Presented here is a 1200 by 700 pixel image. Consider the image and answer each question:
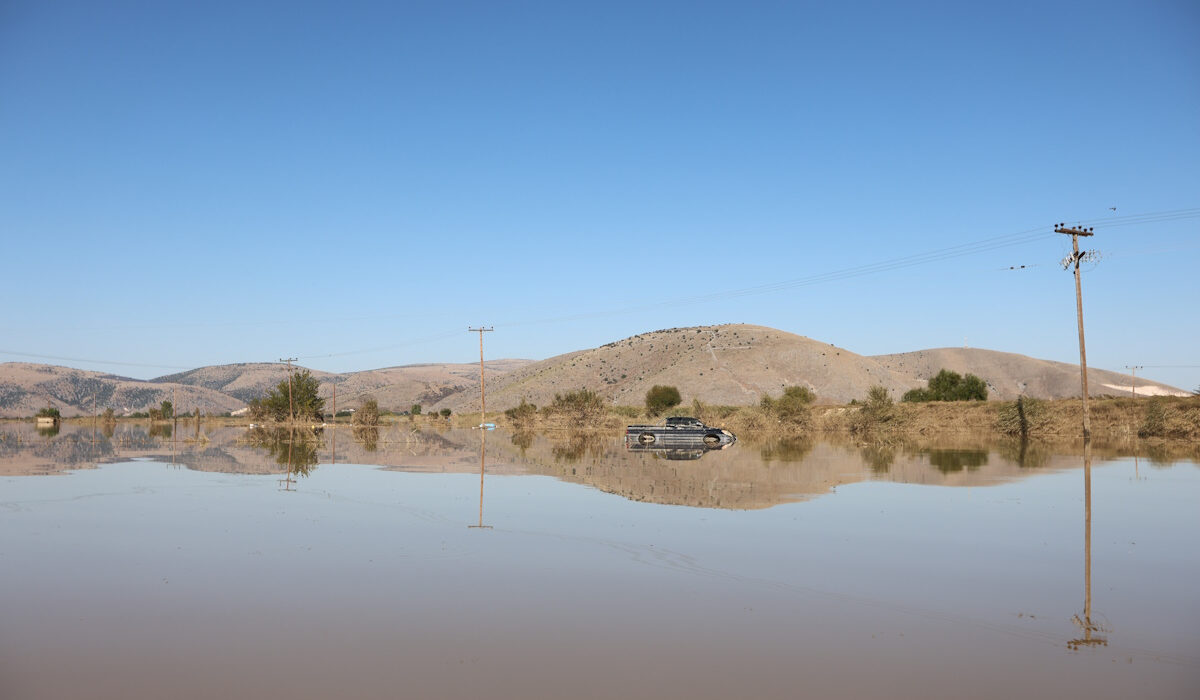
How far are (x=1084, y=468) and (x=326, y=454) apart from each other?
32.1 m

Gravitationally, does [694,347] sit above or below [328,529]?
above

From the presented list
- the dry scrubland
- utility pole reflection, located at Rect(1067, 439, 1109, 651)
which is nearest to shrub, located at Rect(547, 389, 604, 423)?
the dry scrubland

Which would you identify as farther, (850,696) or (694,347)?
(694,347)

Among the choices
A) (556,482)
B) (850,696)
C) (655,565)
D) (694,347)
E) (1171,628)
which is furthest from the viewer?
(694,347)

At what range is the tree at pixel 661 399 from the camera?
314 feet

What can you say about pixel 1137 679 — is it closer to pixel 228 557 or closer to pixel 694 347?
pixel 228 557

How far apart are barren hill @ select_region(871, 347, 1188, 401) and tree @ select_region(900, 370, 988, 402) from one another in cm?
7232

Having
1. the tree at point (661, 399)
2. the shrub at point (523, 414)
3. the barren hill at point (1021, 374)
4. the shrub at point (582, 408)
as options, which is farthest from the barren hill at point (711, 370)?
the shrub at point (582, 408)

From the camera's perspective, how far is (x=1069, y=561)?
498 inches

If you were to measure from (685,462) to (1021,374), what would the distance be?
173673mm

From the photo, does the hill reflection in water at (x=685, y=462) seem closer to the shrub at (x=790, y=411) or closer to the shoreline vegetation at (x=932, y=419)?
the shoreline vegetation at (x=932, y=419)

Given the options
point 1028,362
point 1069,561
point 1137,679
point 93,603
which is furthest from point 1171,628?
point 1028,362

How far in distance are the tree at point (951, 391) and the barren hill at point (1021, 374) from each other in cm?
7232

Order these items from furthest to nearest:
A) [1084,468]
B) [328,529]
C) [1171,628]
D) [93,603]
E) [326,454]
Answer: [326,454], [1084,468], [328,529], [93,603], [1171,628]
